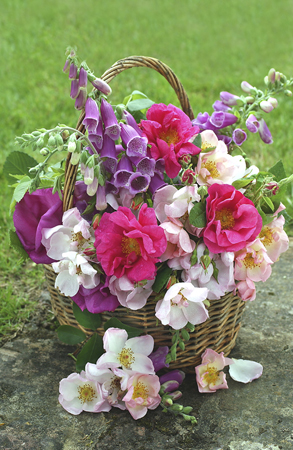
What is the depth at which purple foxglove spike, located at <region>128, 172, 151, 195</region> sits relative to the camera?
1.24 meters

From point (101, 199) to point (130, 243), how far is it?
0.14 meters

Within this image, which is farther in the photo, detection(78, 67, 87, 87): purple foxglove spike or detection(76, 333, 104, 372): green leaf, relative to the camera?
detection(76, 333, 104, 372): green leaf

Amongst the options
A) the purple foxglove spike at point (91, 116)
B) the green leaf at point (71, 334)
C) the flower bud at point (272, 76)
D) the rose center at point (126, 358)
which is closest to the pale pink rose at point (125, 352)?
the rose center at point (126, 358)

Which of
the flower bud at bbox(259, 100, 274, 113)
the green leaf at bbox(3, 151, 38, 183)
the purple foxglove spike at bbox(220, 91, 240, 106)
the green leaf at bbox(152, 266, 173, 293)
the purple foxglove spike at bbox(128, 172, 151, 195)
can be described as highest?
the flower bud at bbox(259, 100, 274, 113)

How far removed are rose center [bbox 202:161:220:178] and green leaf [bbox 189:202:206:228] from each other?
0.39 feet

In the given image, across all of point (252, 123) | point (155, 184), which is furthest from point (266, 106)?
point (155, 184)

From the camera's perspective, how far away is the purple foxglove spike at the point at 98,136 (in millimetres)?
1237

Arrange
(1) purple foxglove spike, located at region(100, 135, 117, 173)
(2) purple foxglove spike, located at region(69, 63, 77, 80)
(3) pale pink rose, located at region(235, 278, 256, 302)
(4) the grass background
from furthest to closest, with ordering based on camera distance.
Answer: (4) the grass background
(3) pale pink rose, located at region(235, 278, 256, 302)
(1) purple foxglove spike, located at region(100, 135, 117, 173)
(2) purple foxglove spike, located at region(69, 63, 77, 80)

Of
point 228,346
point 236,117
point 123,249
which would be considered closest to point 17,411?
point 123,249

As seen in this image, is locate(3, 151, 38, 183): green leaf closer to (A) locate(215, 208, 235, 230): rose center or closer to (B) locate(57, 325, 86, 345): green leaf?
(B) locate(57, 325, 86, 345): green leaf

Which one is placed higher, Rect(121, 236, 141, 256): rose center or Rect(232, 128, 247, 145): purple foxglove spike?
Rect(232, 128, 247, 145): purple foxglove spike

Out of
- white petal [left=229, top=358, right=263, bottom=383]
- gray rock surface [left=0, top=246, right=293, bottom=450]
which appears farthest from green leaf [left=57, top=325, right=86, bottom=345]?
white petal [left=229, top=358, right=263, bottom=383]

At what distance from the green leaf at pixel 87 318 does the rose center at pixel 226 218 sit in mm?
466

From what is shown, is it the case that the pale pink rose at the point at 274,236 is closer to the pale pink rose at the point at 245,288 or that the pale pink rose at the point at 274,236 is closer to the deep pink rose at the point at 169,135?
the pale pink rose at the point at 245,288
